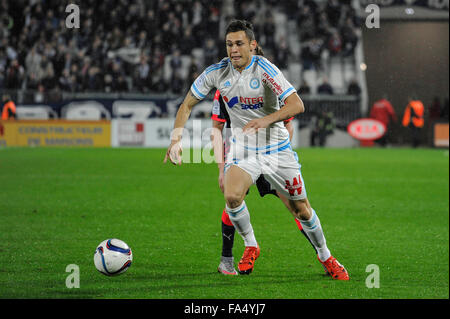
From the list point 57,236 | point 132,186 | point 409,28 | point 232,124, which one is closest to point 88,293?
point 232,124

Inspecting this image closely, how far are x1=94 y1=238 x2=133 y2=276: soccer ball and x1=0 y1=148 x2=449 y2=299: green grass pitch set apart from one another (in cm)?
9

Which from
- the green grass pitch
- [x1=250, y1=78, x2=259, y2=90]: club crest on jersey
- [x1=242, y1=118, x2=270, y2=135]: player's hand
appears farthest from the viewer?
[x1=250, y1=78, x2=259, y2=90]: club crest on jersey

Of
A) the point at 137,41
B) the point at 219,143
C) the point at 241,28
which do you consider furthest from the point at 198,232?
the point at 137,41

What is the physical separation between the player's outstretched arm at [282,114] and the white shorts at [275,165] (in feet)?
1.79

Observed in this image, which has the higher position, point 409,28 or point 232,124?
point 409,28

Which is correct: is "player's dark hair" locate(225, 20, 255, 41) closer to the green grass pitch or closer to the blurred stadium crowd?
the green grass pitch

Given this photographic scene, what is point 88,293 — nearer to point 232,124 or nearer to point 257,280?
point 257,280

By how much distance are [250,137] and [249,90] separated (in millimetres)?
458

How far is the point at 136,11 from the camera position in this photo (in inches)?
1010

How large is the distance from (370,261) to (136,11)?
2137 cm

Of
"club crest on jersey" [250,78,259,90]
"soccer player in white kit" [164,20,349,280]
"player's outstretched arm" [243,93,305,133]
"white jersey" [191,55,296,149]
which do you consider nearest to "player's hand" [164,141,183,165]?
"soccer player in white kit" [164,20,349,280]

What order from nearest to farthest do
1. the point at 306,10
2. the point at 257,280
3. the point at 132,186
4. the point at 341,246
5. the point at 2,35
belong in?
the point at 257,280
the point at 341,246
the point at 132,186
the point at 2,35
the point at 306,10

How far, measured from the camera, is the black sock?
552 cm

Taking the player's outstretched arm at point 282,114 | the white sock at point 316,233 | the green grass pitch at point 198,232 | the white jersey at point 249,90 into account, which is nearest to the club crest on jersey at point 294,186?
the white sock at point 316,233
